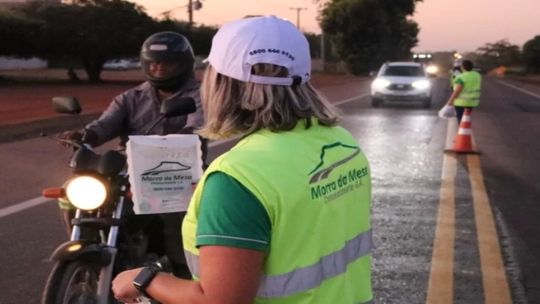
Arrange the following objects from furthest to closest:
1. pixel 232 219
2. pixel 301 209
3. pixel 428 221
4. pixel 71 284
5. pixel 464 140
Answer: pixel 464 140 < pixel 428 221 < pixel 71 284 < pixel 301 209 < pixel 232 219

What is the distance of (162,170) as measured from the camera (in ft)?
12.1

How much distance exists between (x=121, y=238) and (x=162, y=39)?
4.21ft

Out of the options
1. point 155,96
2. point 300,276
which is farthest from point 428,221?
point 300,276

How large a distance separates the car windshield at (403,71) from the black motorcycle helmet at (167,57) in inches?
992

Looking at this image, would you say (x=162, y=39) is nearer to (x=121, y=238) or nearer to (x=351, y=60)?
(x=121, y=238)

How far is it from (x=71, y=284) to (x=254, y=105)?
2406mm

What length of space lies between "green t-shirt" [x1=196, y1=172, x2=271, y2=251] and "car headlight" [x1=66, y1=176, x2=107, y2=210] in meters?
2.24

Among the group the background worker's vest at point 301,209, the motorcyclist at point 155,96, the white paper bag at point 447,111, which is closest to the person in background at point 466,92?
the white paper bag at point 447,111

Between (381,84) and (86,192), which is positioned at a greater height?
(86,192)

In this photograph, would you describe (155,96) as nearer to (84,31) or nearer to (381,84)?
(381,84)

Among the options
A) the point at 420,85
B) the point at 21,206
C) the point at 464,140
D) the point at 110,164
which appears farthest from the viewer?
the point at 420,85

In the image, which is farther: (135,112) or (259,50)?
(135,112)

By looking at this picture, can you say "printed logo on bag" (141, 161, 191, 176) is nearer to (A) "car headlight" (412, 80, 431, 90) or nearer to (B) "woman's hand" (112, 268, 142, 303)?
(B) "woman's hand" (112, 268, 142, 303)

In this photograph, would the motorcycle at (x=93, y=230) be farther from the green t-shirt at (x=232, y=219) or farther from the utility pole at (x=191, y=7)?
the utility pole at (x=191, y=7)
